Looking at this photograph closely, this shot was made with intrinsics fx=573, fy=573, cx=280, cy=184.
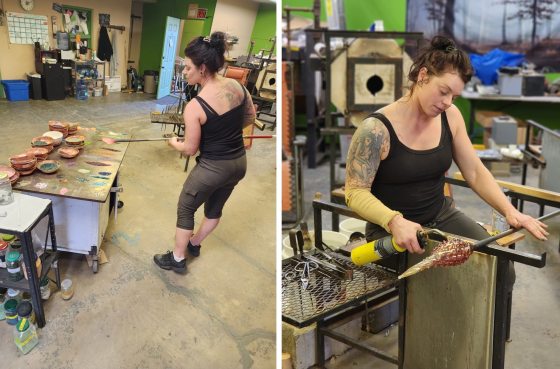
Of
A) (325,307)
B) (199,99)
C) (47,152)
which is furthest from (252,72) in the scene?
(325,307)

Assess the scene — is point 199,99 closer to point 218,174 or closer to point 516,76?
point 218,174

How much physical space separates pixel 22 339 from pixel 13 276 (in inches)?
6.2

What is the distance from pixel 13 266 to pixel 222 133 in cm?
57

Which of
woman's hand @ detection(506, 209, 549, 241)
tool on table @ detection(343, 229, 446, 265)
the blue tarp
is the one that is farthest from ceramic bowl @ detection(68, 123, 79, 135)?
the blue tarp

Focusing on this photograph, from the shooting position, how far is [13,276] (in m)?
1.33

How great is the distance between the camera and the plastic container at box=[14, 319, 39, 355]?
1253 millimetres

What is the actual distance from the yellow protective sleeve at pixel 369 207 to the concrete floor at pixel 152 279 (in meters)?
0.47

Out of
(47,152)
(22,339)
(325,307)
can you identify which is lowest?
(325,307)

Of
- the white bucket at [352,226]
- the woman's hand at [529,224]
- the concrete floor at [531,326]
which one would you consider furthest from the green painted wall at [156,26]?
the white bucket at [352,226]

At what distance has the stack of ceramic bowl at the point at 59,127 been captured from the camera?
130cm

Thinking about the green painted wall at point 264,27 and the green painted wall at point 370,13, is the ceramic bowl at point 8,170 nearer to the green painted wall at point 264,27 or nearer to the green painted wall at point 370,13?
the green painted wall at point 264,27

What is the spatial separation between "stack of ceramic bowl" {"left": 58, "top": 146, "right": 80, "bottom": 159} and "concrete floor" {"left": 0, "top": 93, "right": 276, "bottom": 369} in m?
0.06

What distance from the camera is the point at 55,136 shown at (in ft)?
4.30

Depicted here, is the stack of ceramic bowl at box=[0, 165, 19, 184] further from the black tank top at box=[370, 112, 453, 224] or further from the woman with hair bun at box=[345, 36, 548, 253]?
the black tank top at box=[370, 112, 453, 224]
